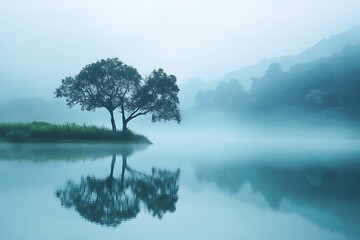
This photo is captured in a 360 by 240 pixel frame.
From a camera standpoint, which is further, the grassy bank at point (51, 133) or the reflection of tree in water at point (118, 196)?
the grassy bank at point (51, 133)

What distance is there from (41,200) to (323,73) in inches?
4814

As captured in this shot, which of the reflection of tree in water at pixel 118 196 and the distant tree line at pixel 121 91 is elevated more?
the distant tree line at pixel 121 91

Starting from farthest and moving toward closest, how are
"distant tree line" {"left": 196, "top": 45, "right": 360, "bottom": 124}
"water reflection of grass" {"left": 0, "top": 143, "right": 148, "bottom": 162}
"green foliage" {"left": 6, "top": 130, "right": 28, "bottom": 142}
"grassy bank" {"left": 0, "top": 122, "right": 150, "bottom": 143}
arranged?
"distant tree line" {"left": 196, "top": 45, "right": 360, "bottom": 124} → "grassy bank" {"left": 0, "top": 122, "right": 150, "bottom": 143} → "green foliage" {"left": 6, "top": 130, "right": 28, "bottom": 142} → "water reflection of grass" {"left": 0, "top": 143, "right": 148, "bottom": 162}

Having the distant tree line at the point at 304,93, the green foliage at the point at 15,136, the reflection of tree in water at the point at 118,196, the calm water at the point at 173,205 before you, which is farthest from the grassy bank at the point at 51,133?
the distant tree line at the point at 304,93

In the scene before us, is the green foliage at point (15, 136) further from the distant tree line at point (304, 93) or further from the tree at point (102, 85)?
the distant tree line at point (304, 93)

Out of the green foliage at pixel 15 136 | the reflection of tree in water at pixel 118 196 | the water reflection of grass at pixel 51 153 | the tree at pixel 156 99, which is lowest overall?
the reflection of tree in water at pixel 118 196

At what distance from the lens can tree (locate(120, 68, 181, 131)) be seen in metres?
53.7

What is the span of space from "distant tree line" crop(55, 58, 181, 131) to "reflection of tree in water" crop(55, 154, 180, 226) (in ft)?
120

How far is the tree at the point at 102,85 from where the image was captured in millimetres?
52188

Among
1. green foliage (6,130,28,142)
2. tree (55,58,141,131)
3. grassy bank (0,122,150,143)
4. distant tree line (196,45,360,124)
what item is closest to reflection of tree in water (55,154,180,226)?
green foliage (6,130,28,142)

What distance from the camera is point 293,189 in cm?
1456

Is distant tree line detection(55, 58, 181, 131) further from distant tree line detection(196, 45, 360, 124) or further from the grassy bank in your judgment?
distant tree line detection(196, 45, 360, 124)

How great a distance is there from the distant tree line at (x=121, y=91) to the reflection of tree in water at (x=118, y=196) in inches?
1443

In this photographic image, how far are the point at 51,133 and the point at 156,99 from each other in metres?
16.1
